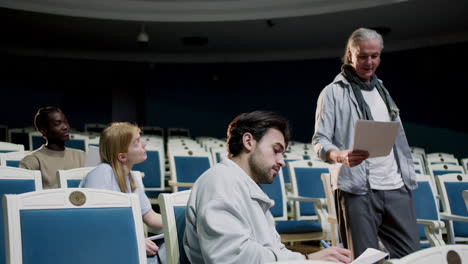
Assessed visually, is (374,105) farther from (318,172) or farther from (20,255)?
(318,172)

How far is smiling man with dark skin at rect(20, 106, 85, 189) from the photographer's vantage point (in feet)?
9.87

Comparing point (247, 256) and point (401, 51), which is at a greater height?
point (401, 51)

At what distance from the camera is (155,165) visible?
4.64 m

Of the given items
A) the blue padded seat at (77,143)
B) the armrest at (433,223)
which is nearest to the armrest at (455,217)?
the armrest at (433,223)

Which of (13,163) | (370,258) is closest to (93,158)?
(13,163)

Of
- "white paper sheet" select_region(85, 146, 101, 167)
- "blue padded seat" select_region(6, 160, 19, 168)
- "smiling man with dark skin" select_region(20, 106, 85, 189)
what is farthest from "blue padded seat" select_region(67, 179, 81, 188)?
"blue padded seat" select_region(6, 160, 19, 168)

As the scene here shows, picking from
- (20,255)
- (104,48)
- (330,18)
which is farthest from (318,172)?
(104,48)

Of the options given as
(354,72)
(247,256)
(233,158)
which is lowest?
(247,256)

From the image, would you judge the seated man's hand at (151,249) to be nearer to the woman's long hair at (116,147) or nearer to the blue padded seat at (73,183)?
the woman's long hair at (116,147)

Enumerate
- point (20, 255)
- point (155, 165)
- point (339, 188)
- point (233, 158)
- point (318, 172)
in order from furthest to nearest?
point (155, 165)
point (318, 172)
point (339, 188)
point (233, 158)
point (20, 255)

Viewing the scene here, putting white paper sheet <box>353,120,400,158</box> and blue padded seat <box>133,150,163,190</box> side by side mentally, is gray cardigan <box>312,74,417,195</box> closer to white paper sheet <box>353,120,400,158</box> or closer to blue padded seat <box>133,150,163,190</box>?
white paper sheet <box>353,120,400,158</box>

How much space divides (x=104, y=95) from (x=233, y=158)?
11.8 m

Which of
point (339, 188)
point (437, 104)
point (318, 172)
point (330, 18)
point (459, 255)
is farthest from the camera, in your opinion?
point (437, 104)

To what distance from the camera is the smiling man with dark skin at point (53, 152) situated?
3.01 meters
